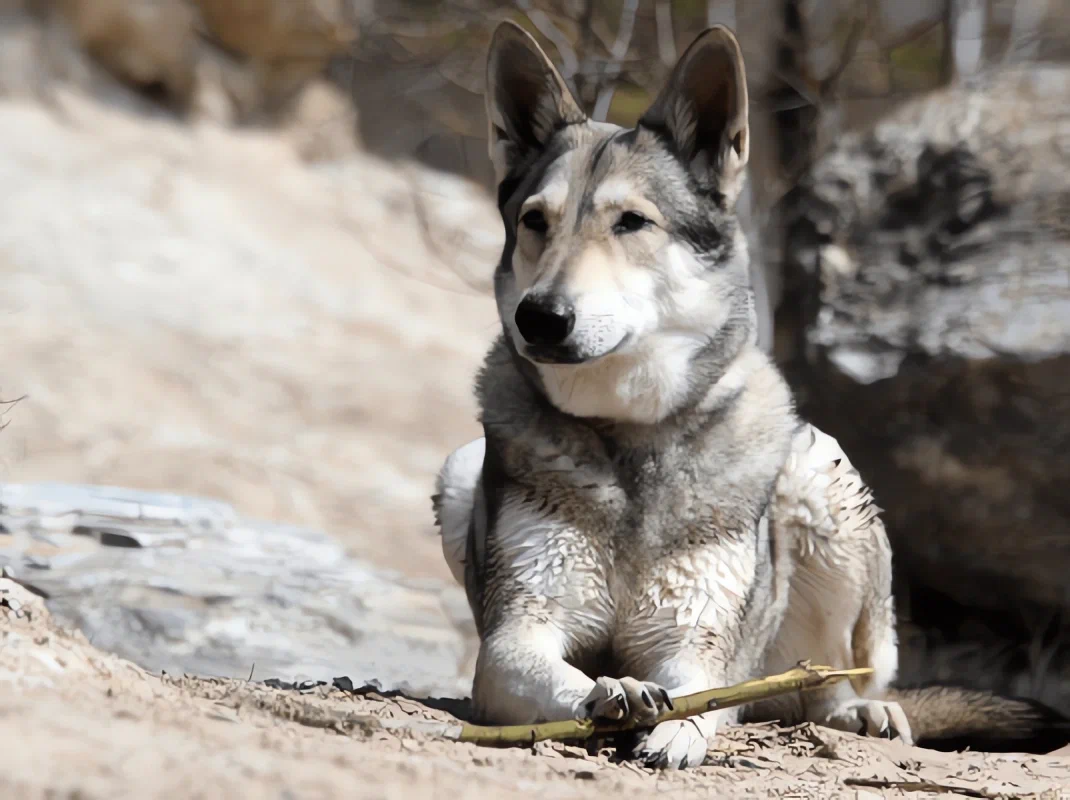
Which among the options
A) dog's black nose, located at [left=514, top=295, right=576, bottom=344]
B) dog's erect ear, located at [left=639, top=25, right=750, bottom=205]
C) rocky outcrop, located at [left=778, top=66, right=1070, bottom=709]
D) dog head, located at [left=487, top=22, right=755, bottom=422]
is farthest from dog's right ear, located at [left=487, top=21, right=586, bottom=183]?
rocky outcrop, located at [left=778, top=66, right=1070, bottom=709]

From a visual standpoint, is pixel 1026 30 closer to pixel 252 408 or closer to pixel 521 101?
pixel 521 101

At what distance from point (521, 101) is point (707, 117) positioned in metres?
0.73

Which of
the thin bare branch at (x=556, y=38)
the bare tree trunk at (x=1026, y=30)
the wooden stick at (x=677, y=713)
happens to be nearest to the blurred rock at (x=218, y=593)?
the wooden stick at (x=677, y=713)

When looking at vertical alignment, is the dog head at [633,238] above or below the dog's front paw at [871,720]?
above

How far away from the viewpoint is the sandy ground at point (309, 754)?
2279 mm

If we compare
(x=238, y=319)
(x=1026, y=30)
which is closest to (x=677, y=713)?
(x=1026, y=30)

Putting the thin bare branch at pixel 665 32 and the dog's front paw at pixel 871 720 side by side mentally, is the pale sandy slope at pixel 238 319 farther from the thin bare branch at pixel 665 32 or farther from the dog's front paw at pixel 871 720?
the dog's front paw at pixel 871 720

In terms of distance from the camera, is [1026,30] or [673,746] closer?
[673,746]

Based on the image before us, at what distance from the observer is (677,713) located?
3496mm

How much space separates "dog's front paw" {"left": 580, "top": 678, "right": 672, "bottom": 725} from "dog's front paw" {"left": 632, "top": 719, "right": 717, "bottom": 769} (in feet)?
0.24

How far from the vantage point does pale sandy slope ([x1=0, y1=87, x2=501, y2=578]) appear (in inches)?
374

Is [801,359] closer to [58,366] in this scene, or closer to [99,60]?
[58,366]

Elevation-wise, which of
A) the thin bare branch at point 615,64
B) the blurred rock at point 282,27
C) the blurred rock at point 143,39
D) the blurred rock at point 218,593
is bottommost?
the blurred rock at point 218,593

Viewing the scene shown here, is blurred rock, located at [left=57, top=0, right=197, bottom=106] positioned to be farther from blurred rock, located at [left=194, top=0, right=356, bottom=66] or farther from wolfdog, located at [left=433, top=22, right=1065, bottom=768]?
wolfdog, located at [left=433, top=22, right=1065, bottom=768]
